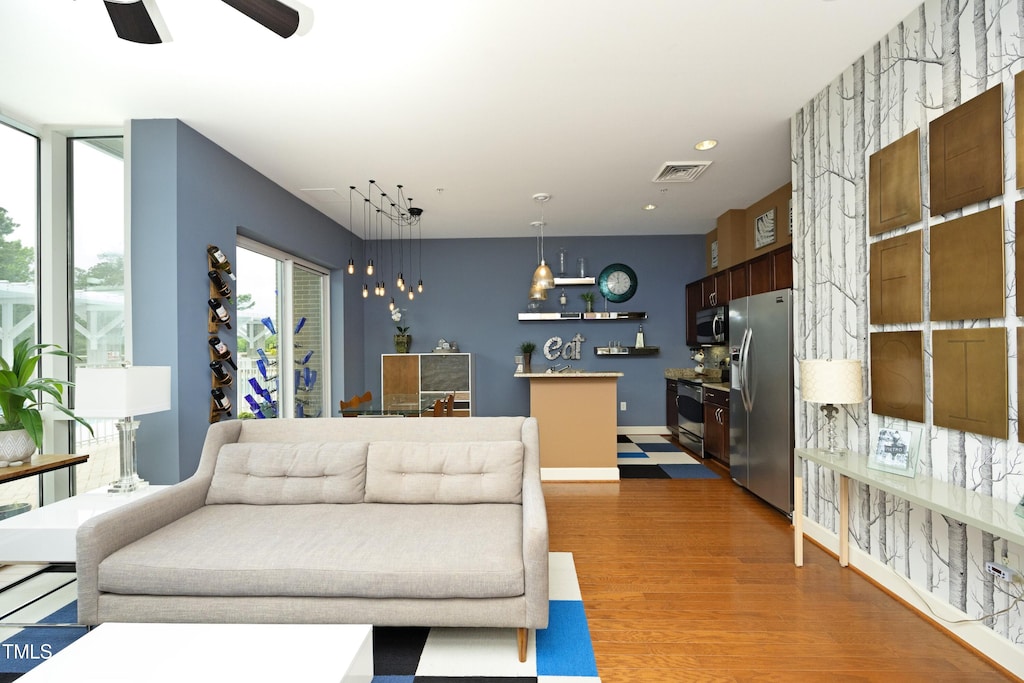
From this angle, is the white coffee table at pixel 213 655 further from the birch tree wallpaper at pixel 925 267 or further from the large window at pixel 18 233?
the large window at pixel 18 233

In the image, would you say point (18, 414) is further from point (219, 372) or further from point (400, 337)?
point (400, 337)

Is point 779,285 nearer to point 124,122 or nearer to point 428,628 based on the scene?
point 428,628

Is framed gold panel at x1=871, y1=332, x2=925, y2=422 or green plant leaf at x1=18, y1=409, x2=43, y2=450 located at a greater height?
framed gold panel at x1=871, y1=332, x2=925, y2=422

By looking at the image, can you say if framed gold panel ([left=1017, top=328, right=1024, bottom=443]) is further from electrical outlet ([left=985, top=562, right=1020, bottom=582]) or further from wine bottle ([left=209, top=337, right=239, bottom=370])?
wine bottle ([left=209, top=337, right=239, bottom=370])

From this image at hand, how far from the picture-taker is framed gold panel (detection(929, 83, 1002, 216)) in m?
1.97

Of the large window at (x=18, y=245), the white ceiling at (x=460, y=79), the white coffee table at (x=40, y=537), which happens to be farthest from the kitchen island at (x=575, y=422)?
the large window at (x=18, y=245)

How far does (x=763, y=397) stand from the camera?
13.3 ft

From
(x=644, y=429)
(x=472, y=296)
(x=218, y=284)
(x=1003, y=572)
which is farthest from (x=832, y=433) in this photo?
(x=472, y=296)

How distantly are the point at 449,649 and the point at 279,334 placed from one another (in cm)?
418

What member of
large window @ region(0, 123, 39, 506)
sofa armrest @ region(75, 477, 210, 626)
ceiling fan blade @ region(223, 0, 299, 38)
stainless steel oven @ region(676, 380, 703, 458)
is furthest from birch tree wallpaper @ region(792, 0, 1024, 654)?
large window @ region(0, 123, 39, 506)

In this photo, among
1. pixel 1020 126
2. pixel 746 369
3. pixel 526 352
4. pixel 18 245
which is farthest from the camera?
pixel 526 352

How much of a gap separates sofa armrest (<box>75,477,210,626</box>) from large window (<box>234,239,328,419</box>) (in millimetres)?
2000

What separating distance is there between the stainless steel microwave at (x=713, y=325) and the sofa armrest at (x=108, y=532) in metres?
5.27

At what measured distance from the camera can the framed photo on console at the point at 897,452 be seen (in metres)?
2.33
